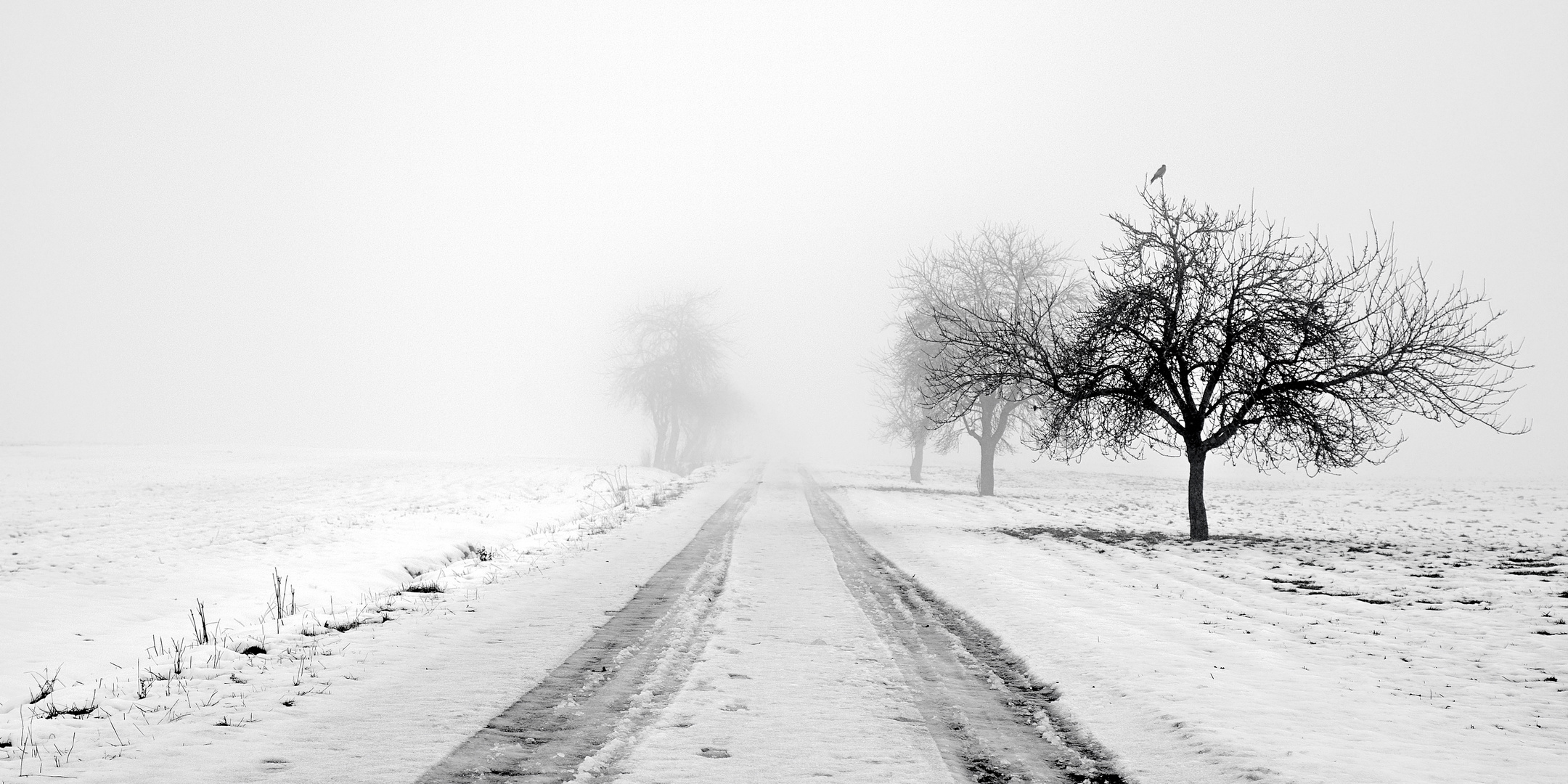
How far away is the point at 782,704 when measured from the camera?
4953mm

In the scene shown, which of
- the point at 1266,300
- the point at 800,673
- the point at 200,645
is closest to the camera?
the point at 800,673

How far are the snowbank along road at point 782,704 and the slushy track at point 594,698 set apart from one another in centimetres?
2

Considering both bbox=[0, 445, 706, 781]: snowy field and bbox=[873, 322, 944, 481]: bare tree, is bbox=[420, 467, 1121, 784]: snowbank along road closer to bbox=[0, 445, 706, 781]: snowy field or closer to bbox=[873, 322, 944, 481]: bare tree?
bbox=[0, 445, 706, 781]: snowy field

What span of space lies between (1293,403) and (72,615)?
18873 mm

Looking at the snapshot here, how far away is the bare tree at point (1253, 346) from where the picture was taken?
14414 mm

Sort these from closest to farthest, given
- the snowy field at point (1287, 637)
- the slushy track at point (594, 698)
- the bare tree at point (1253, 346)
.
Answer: the slushy track at point (594, 698), the snowy field at point (1287, 637), the bare tree at point (1253, 346)

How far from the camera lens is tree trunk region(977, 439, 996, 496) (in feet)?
97.1

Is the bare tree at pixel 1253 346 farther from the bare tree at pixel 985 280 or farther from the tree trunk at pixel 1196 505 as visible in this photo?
Result: the bare tree at pixel 985 280

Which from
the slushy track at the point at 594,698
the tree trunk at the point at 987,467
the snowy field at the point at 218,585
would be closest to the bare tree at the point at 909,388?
the tree trunk at the point at 987,467

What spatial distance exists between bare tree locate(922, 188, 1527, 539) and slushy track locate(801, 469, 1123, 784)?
340 inches

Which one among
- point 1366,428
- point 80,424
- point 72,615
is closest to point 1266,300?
point 1366,428

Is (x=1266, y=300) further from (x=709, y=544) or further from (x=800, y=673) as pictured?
(x=800, y=673)

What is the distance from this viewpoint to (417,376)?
18525 cm

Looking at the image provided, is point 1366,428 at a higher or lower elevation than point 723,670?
higher
